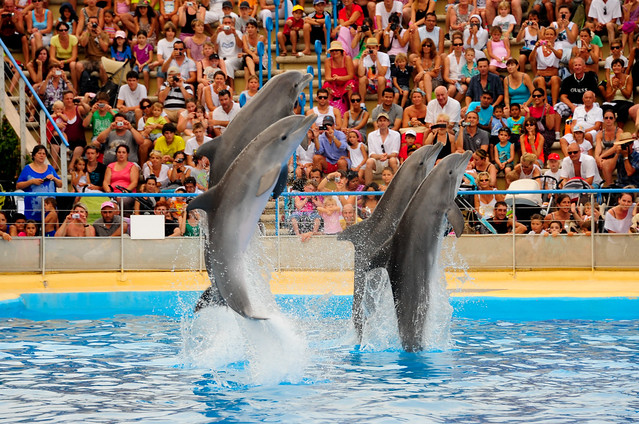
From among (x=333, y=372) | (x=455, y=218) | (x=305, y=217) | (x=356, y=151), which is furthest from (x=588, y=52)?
(x=333, y=372)

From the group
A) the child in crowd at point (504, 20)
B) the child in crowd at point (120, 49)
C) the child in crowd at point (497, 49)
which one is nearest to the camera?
the child in crowd at point (497, 49)

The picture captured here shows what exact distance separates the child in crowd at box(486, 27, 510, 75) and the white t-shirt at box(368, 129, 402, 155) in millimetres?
2677

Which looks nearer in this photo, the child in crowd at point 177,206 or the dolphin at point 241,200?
the dolphin at point 241,200

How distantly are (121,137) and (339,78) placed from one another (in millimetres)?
3800

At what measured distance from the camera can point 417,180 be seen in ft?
27.7

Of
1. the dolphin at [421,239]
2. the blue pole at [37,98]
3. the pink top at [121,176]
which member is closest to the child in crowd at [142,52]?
the blue pole at [37,98]

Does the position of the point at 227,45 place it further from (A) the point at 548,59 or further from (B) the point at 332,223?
(B) the point at 332,223

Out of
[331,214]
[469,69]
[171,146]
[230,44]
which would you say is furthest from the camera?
[230,44]

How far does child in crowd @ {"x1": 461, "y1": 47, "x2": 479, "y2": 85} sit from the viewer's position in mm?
16781

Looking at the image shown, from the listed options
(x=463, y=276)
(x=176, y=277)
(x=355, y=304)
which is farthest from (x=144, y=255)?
(x=355, y=304)

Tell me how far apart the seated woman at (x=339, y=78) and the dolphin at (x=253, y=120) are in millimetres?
9604

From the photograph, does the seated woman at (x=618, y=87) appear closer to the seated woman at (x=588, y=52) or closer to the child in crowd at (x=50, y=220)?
the seated woman at (x=588, y=52)

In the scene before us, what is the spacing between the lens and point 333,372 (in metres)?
7.71

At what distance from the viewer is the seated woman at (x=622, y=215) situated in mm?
12562
